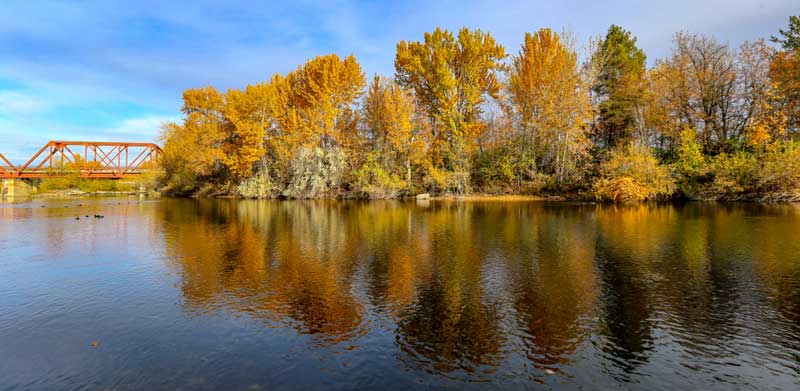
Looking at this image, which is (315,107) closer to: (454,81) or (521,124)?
(454,81)

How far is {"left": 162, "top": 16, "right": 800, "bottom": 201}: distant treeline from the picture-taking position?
4000 centimetres

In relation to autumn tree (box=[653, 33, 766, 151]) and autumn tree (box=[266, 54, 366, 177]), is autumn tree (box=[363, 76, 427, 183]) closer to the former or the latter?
autumn tree (box=[266, 54, 366, 177])

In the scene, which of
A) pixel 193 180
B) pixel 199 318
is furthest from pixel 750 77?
pixel 193 180

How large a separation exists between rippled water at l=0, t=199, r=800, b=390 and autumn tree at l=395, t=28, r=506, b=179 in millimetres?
32977

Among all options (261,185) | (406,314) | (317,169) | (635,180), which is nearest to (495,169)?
(635,180)

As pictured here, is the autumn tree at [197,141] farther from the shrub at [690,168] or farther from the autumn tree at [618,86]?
the shrub at [690,168]

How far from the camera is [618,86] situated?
47969 mm

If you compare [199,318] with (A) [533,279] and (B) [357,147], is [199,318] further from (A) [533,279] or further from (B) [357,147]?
(B) [357,147]

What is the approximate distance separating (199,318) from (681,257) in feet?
47.0

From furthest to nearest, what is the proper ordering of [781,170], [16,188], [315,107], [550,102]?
[16,188]
[315,107]
[550,102]
[781,170]

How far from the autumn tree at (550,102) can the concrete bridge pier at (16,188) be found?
72.1 metres

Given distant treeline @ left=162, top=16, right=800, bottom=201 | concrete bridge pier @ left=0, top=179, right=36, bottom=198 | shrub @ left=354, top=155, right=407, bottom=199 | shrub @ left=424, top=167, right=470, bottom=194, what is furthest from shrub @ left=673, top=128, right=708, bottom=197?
concrete bridge pier @ left=0, top=179, right=36, bottom=198

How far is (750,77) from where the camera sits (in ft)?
138

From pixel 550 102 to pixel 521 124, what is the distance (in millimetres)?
4220
